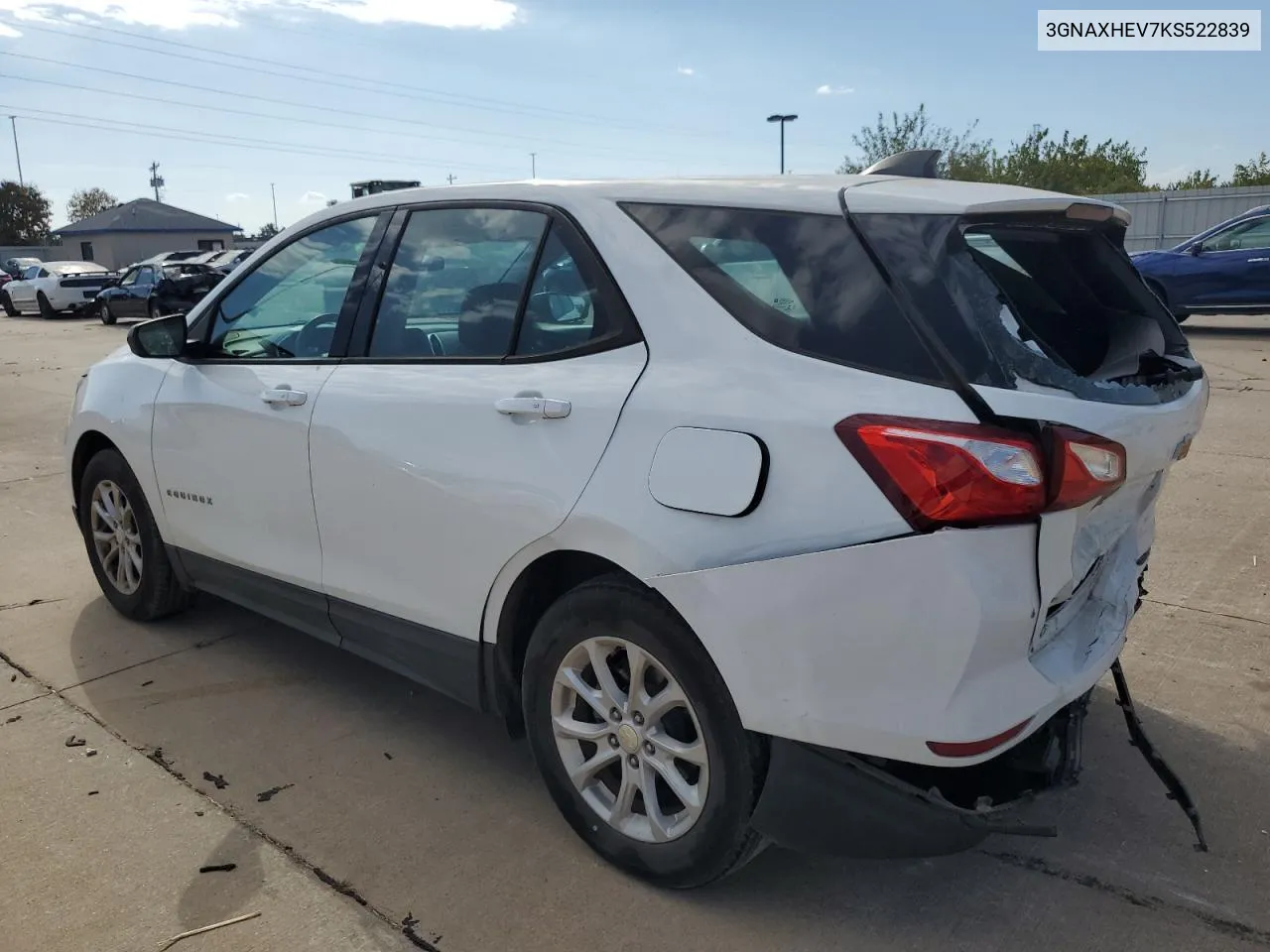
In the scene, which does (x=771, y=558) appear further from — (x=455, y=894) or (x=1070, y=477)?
(x=455, y=894)

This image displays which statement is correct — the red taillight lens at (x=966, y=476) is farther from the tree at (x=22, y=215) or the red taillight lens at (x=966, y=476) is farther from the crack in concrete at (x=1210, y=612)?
the tree at (x=22, y=215)

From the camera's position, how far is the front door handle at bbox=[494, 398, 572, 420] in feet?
8.80

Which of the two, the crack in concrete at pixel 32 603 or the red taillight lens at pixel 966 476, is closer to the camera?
the red taillight lens at pixel 966 476

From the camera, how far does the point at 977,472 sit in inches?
81.6

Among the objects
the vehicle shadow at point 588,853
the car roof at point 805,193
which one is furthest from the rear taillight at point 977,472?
the vehicle shadow at point 588,853

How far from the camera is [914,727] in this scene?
7.11ft

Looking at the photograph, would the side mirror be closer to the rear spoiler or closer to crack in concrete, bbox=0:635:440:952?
crack in concrete, bbox=0:635:440:952

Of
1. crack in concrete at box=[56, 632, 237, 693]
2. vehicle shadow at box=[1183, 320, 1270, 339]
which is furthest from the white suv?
vehicle shadow at box=[1183, 320, 1270, 339]

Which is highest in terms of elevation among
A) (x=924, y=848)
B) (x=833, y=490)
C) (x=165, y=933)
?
(x=833, y=490)

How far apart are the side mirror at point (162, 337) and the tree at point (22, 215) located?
82.5 metres

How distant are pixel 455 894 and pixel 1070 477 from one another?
73.1 inches

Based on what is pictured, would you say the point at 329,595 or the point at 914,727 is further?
the point at 329,595

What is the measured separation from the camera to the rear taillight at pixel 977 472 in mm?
2078

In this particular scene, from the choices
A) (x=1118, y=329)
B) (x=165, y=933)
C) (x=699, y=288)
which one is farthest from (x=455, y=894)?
(x=1118, y=329)
